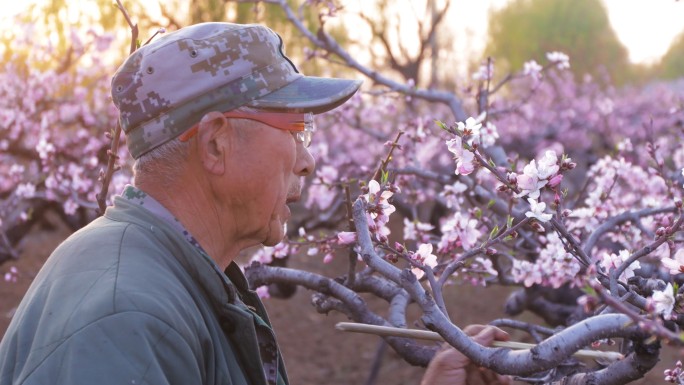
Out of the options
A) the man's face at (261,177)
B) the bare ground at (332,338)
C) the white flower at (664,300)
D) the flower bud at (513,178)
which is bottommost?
the bare ground at (332,338)

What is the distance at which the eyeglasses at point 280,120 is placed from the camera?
1930 millimetres

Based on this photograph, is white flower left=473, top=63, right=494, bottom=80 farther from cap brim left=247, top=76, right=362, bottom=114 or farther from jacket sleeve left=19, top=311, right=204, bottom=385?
jacket sleeve left=19, top=311, right=204, bottom=385

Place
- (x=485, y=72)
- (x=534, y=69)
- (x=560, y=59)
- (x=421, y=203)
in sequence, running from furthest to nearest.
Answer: (x=421, y=203), (x=534, y=69), (x=560, y=59), (x=485, y=72)

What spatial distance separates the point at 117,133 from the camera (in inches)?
113

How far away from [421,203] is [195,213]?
9.74 m

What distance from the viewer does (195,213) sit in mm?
1942

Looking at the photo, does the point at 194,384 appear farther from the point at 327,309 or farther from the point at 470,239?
the point at 470,239

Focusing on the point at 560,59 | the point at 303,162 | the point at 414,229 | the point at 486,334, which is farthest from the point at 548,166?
the point at 560,59

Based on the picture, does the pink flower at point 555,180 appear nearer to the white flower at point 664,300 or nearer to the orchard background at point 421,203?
the orchard background at point 421,203

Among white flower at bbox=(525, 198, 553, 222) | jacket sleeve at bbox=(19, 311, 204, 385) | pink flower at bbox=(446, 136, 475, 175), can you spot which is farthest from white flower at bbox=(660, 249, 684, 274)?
jacket sleeve at bbox=(19, 311, 204, 385)

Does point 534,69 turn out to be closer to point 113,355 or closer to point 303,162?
point 303,162

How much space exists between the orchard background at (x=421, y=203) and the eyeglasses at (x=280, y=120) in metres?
0.30

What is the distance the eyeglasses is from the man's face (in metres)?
0.01

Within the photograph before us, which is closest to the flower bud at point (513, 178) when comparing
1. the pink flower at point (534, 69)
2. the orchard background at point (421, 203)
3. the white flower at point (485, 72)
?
the orchard background at point (421, 203)
